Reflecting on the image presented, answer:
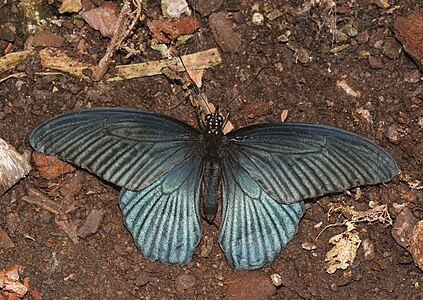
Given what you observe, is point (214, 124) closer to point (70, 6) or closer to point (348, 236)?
point (348, 236)

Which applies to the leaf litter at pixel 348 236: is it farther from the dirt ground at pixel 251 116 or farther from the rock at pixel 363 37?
the rock at pixel 363 37

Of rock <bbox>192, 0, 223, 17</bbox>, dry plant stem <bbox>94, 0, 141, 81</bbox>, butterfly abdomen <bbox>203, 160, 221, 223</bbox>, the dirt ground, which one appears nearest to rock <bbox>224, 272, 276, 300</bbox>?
the dirt ground

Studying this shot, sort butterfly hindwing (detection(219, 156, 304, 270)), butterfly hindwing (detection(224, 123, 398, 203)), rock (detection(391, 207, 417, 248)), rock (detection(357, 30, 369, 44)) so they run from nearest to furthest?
butterfly hindwing (detection(224, 123, 398, 203)), butterfly hindwing (detection(219, 156, 304, 270)), rock (detection(391, 207, 417, 248)), rock (detection(357, 30, 369, 44))

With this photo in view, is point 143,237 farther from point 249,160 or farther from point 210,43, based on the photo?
point 210,43

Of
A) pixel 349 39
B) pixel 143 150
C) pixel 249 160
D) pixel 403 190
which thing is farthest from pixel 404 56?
pixel 143 150

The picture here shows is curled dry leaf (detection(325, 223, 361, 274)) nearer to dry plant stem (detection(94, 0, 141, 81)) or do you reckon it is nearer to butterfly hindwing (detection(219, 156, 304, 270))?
butterfly hindwing (detection(219, 156, 304, 270))

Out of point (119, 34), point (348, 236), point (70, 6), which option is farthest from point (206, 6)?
point (348, 236)
